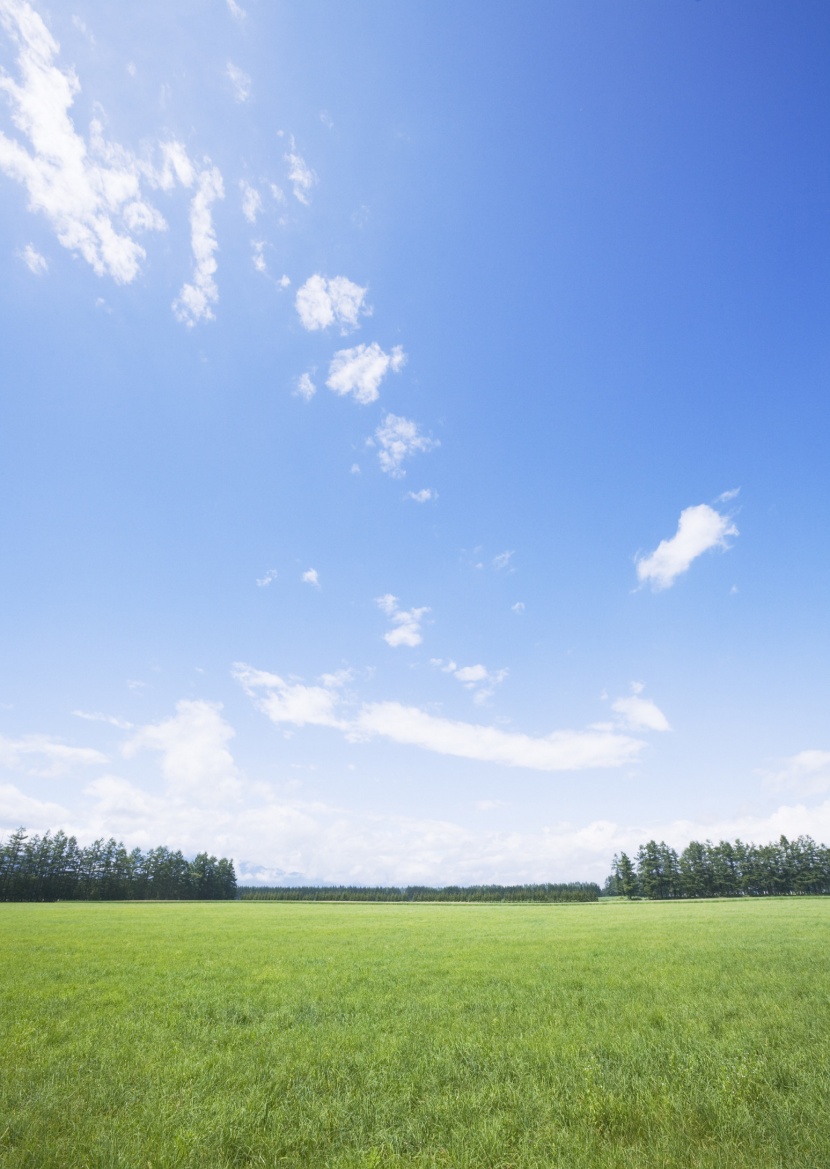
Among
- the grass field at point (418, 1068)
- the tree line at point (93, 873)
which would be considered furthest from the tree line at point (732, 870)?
the grass field at point (418, 1068)

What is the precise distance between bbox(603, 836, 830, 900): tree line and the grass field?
142 meters

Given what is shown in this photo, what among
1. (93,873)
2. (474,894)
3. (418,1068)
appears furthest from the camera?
(474,894)

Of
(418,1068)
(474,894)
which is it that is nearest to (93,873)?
(474,894)

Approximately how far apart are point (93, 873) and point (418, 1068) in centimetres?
15894

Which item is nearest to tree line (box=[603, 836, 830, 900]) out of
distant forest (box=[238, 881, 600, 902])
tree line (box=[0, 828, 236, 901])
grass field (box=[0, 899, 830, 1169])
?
distant forest (box=[238, 881, 600, 902])

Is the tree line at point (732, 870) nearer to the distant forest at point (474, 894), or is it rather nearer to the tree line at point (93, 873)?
the distant forest at point (474, 894)

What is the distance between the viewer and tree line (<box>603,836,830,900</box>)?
13188cm

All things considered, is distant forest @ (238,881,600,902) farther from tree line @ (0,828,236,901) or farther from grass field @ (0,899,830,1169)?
grass field @ (0,899,830,1169)

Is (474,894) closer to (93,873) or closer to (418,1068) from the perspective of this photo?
(93,873)

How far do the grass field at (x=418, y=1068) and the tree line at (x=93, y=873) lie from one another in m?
138

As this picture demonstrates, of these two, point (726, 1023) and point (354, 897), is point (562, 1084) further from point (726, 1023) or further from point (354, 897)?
point (354, 897)

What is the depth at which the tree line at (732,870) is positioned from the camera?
131875mm

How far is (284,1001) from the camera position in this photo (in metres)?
13.3

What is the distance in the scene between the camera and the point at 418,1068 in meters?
8.55
